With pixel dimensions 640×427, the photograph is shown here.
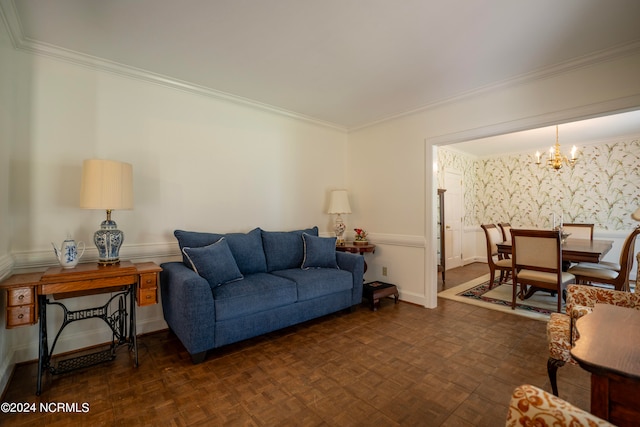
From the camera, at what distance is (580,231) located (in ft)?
14.9

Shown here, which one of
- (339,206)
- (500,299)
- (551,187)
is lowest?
(500,299)

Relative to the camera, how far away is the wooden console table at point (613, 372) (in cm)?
84

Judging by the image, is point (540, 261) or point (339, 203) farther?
point (339, 203)

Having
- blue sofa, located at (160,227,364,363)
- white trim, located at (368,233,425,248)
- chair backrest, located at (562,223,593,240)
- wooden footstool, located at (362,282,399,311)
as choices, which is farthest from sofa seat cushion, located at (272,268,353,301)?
chair backrest, located at (562,223,593,240)

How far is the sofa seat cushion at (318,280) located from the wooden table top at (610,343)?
6.66 ft

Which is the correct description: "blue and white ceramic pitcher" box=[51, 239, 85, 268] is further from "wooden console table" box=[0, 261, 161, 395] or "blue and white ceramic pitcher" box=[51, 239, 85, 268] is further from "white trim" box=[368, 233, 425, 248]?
"white trim" box=[368, 233, 425, 248]

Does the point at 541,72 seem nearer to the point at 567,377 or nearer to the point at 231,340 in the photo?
the point at 567,377

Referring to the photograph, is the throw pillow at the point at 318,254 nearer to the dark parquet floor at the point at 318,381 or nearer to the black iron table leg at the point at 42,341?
the dark parquet floor at the point at 318,381

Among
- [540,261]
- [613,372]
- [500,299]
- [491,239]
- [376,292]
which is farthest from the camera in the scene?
[491,239]

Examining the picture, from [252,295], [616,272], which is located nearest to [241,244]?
[252,295]

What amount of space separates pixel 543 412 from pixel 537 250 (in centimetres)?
325

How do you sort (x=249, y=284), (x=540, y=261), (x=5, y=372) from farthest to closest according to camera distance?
(x=540, y=261)
(x=249, y=284)
(x=5, y=372)

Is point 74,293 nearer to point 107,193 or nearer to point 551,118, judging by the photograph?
point 107,193

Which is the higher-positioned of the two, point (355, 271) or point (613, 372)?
point (613, 372)
